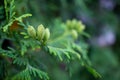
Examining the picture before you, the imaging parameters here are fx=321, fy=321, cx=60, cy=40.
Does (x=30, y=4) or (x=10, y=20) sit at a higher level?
(x=30, y=4)

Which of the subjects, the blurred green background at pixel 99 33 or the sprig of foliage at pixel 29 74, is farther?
the blurred green background at pixel 99 33

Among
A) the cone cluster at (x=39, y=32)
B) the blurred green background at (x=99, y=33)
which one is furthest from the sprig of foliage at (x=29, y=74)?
the blurred green background at (x=99, y=33)

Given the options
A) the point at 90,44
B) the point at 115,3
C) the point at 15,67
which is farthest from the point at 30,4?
the point at 115,3

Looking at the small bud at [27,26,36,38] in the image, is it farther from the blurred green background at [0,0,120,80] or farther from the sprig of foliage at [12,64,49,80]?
the blurred green background at [0,0,120,80]

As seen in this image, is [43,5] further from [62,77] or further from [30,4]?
[62,77]

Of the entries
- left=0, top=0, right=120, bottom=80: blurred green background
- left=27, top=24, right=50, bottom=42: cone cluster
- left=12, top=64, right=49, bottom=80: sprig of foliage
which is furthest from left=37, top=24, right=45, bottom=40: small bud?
left=0, top=0, right=120, bottom=80: blurred green background

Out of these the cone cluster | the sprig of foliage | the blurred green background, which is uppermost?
the blurred green background

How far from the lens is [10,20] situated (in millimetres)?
1191

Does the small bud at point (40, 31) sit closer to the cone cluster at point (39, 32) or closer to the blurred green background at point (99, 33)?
the cone cluster at point (39, 32)

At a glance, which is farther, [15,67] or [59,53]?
[15,67]

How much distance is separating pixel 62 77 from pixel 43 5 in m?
0.90

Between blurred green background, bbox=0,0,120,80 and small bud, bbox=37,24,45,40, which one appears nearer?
small bud, bbox=37,24,45,40

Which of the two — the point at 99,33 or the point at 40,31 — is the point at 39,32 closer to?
the point at 40,31

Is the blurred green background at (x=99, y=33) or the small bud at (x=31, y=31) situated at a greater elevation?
the blurred green background at (x=99, y=33)
